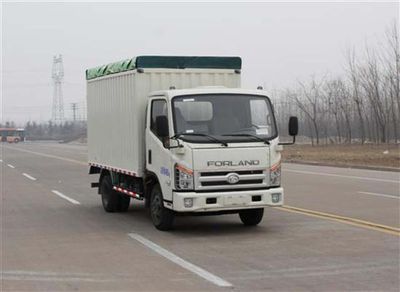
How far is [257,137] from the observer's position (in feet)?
32.3

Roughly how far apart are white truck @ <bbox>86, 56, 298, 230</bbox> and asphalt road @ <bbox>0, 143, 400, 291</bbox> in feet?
2.10

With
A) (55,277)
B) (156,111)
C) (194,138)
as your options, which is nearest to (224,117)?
(194,138)

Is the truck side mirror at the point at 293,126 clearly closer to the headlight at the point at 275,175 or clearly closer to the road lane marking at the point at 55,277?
the headlight at the point at 275,175

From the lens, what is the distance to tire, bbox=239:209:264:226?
10.7 m

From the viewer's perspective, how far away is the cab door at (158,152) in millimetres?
9766

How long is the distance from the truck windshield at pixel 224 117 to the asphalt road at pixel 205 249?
5.39 ft

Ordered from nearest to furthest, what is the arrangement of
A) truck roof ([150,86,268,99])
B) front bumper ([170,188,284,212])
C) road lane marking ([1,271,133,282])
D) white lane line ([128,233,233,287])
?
white lane line ([128,233,233,287]) < road lane marking ([1,271,133,282]) < front bumper ([170,188,284,212]) < truck roof ([150,86,268,99])

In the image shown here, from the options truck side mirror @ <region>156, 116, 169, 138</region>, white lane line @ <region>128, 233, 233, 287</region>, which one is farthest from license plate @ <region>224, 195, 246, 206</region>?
truck side mirror @ <region>156, 116, 169, 138</region>

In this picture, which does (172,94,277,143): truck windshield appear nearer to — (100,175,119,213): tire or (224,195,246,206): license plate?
(224,195,246,206): license plate

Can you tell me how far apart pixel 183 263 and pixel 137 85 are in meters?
4.05

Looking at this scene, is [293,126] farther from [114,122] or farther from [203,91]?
[114,122]

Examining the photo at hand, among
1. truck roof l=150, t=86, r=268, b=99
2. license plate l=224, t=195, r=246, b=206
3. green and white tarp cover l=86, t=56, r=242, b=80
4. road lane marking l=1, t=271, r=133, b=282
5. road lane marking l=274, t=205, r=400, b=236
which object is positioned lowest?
road lane marking l=274, t=205, r=400, b=236

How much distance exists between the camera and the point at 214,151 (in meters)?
9.51

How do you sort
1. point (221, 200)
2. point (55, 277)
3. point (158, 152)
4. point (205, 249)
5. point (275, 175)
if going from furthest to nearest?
point (158, 152) < point (275, 175) < point (221, 200) < point (205, 249) < point (55, 277)
